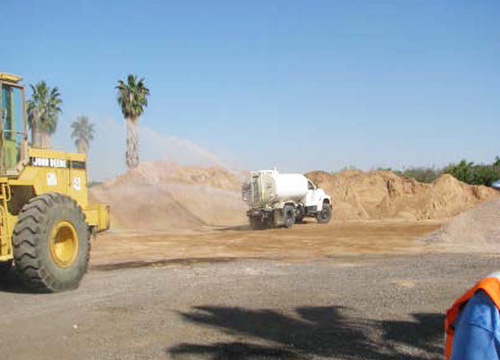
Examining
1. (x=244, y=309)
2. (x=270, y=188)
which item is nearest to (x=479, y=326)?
(x=244, y=309)

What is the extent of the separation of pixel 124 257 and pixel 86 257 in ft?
18.7

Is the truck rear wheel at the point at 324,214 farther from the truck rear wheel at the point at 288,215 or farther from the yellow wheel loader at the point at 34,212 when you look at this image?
the yellow wheel loader at the point at 34,212

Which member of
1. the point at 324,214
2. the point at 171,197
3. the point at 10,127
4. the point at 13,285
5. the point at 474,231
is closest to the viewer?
the point at 10,127

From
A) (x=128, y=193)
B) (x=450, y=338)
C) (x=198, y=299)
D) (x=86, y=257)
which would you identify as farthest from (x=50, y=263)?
(x=128, y=193)

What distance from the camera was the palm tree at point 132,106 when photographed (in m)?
43.5

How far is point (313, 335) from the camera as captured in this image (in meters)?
6.62

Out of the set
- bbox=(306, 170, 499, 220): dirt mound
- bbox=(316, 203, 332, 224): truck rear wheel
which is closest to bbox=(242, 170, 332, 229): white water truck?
bbox=(316, 203, 332, 224): truck rear wheel

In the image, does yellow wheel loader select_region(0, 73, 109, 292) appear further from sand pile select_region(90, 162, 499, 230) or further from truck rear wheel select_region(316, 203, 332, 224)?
sand pile select_region(90, 162, 499, 230)

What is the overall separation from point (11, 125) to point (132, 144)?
113ft

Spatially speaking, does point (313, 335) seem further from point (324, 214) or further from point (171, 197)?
point (171, 197)

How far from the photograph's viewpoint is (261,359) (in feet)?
18.8

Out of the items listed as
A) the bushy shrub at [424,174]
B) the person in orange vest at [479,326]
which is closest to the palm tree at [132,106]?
the bushy shrub at [424,174]

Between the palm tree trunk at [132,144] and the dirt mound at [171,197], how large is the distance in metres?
1.49

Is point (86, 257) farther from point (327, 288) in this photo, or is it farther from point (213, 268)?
point (327, 288)
